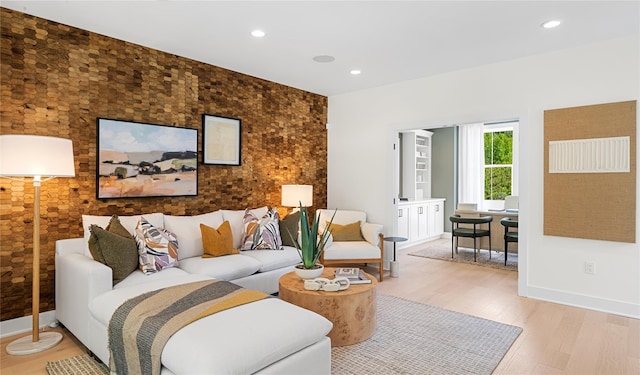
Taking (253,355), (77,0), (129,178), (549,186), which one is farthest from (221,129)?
(549,186)

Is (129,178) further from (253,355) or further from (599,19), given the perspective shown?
(599,19)

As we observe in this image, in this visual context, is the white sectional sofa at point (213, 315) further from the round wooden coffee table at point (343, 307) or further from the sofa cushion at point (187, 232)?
the round wooden coffee table at point (343, 307)

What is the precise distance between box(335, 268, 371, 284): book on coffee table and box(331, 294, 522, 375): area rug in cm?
43

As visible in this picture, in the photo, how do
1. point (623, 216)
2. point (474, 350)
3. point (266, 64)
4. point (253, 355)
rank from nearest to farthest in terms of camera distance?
point (253, 355), point (474, 350), point (623, 216), point (266, 64)

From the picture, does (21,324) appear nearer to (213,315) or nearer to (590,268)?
(213,315)

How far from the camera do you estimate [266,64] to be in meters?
4.23

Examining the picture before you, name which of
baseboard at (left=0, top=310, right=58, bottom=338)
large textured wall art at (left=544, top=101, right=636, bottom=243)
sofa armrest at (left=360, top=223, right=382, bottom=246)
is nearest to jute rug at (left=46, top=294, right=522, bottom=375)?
baseboard at (left=0, top=310, right=58, bottom=338)

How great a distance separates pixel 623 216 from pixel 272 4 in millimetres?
3630

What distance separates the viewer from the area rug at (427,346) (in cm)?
245

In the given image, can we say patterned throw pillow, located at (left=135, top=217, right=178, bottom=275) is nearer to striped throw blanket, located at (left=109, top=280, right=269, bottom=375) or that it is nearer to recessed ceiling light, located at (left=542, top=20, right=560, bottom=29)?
striped throw blanket, located at (left=109, top=280, right=269, bottom=375)

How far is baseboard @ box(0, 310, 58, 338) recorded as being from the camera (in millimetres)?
2925

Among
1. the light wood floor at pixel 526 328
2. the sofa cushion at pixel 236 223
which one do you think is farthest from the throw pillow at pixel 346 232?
the sofa cushion at pixel 236 223

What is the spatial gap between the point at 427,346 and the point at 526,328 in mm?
997

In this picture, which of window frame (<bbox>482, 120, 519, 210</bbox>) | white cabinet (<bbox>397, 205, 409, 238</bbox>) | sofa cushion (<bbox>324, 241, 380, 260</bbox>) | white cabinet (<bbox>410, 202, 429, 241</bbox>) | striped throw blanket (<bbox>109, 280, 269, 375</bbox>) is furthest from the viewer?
window frame (<bbox>482, 120, 519, 210</bbox>)
